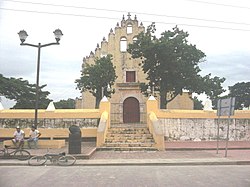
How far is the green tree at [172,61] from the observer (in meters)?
22.7

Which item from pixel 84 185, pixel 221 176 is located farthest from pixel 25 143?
pixel 221 176

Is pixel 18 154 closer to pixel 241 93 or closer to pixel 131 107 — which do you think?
pixel 131 107

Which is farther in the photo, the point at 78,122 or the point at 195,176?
the point at 78,122

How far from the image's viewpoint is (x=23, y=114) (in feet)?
63.4

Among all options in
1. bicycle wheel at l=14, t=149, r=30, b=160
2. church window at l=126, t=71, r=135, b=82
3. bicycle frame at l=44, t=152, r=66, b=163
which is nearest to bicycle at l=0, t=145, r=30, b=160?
bicycle wheel at l=14, t=149, r=30, b=160

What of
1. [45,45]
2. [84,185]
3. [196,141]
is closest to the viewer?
[84,185]

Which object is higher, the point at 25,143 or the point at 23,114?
the point at 23,114

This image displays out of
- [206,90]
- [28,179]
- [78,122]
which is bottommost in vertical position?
[28,179]

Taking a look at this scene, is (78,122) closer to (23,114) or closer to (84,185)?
(23,114)

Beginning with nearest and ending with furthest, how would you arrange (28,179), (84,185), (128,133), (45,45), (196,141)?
(84,185)
(28,179)
(45,45)
(128,133)
(196,141)

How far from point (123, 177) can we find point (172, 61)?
14973mm

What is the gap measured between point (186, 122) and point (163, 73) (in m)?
4.83

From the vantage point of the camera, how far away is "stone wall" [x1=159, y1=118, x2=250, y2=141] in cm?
1953

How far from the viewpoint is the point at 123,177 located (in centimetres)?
868
